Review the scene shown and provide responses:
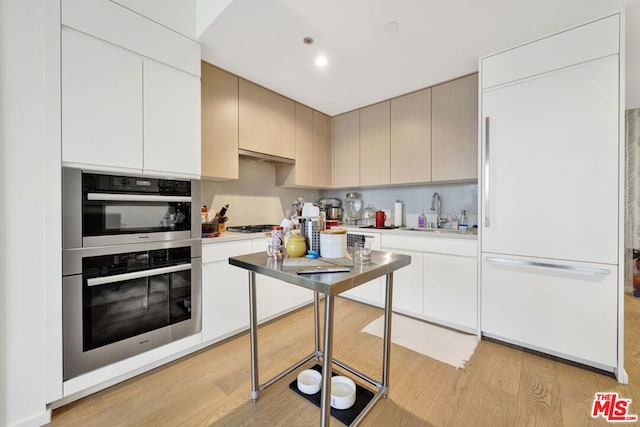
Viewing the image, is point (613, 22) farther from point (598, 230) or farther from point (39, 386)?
point (39, 386)

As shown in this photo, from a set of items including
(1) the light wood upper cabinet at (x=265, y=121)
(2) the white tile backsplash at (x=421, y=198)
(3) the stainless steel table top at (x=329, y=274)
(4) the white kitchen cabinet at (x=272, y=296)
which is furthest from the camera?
(2) the white tile backsplash at (x=421, y=198)

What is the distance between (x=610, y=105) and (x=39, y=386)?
366 cm

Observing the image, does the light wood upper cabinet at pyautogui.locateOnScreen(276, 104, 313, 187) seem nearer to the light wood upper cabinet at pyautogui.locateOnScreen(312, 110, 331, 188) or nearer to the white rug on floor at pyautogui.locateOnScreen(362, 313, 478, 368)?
the light wood upper cabinet at pyautogui.locateOnScreen(312, 110, 331, 188)

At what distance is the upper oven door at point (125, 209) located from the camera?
1443mm

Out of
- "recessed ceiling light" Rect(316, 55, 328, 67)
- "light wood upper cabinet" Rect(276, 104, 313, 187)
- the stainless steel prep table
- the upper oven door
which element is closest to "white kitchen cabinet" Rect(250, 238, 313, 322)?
the upper oven door

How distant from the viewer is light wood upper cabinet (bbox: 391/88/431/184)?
270cm

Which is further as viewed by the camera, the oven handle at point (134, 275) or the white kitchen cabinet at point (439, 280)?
the white kitchen cabinet at point (439, 280)

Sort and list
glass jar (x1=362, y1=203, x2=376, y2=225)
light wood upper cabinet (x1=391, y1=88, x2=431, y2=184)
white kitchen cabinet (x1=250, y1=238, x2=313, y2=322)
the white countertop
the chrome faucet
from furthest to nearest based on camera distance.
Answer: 1. glass jar (x1=362, y1=203, x2=376, y2=225)
2. the chrome faucet
3. light wood upper cabinet (x1=391, y1=88, x2=431, y2=184)
4. white kitchen cabinet (x1=250, y1=238, x2=313, y2=322)
5. the white countertop

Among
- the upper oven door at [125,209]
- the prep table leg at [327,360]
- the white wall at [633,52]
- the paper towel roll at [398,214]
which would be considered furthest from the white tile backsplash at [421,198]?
the prep table leg at [327,360]

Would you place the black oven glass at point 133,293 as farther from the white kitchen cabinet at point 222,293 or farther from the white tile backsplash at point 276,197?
the white tile backsplash at point 276,197

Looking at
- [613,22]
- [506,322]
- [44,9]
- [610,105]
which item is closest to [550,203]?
[610,105]

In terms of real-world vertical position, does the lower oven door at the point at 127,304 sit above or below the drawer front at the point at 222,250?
below

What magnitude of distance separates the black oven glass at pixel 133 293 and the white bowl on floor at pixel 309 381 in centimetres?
96

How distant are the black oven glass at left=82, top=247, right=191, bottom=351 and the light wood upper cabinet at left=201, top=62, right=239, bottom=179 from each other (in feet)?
2.57
